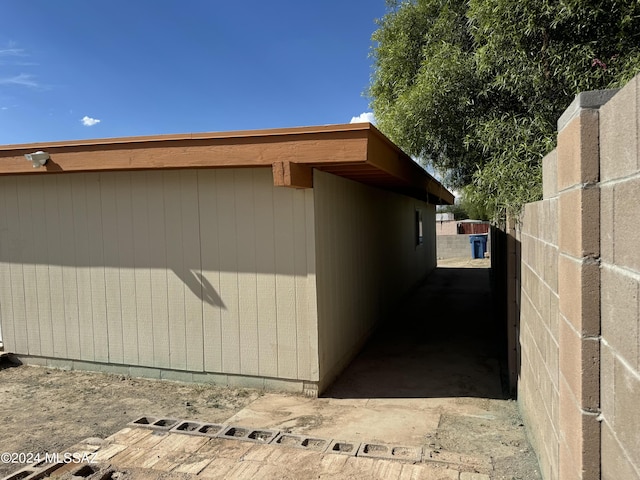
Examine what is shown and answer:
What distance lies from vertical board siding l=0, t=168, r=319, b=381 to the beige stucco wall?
0.28m

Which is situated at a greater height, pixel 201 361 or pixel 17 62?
pixel 17 62

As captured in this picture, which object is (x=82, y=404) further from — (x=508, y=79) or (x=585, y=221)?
(x=508, y=79)

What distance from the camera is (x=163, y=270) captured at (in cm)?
524

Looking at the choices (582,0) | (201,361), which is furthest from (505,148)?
(201,361)

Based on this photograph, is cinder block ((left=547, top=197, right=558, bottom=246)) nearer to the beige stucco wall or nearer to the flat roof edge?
the flat roof edge

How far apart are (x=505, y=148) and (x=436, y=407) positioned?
9.87 ft

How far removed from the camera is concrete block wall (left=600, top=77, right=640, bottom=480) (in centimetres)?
120

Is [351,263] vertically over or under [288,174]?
under

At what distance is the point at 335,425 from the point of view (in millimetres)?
4043

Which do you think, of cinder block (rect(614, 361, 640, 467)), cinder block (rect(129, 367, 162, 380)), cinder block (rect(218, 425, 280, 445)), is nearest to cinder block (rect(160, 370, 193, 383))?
cinder block (rect(129, 367, 162, 380))

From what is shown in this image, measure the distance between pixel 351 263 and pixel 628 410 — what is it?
485 centimetres

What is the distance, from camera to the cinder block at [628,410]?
1.21 meters

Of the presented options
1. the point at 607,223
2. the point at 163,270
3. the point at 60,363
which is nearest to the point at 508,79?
the point at 163,270

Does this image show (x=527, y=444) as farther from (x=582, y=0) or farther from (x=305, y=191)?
(x=582, y=0)
